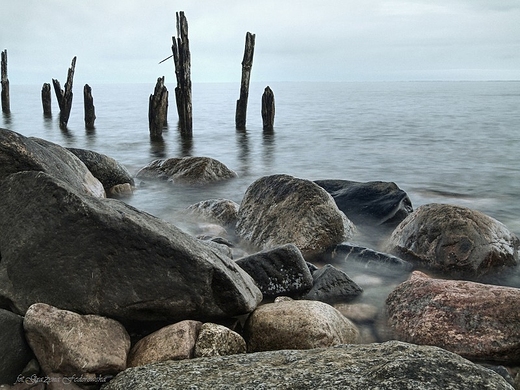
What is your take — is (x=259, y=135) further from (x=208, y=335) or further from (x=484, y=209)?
(x=208, y=335)

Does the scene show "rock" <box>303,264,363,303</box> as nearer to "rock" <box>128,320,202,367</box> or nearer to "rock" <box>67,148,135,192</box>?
"rock" <box>128,320,202,367</box>

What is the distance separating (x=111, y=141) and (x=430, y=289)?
1894cm

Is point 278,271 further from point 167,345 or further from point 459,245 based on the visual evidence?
point 459,245

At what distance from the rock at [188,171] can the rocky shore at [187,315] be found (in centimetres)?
584

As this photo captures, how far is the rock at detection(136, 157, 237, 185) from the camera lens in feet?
38.8

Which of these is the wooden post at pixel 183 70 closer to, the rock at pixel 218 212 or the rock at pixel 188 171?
the rock at pixel 188 171

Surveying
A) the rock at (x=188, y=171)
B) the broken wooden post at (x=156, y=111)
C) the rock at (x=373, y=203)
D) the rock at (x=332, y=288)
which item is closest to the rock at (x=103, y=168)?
the rock at (x=188, y=171)

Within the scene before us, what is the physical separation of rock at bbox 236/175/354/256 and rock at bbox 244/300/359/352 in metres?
2.64

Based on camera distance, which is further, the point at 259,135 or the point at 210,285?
the point at 259,135

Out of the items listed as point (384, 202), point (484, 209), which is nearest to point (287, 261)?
point (384, 202)

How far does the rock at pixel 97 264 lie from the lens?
12.5ft

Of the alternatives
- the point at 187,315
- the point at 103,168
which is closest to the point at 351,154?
the point at 103,168

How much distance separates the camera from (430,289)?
190 inches

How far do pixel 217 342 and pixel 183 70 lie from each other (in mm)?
18077
